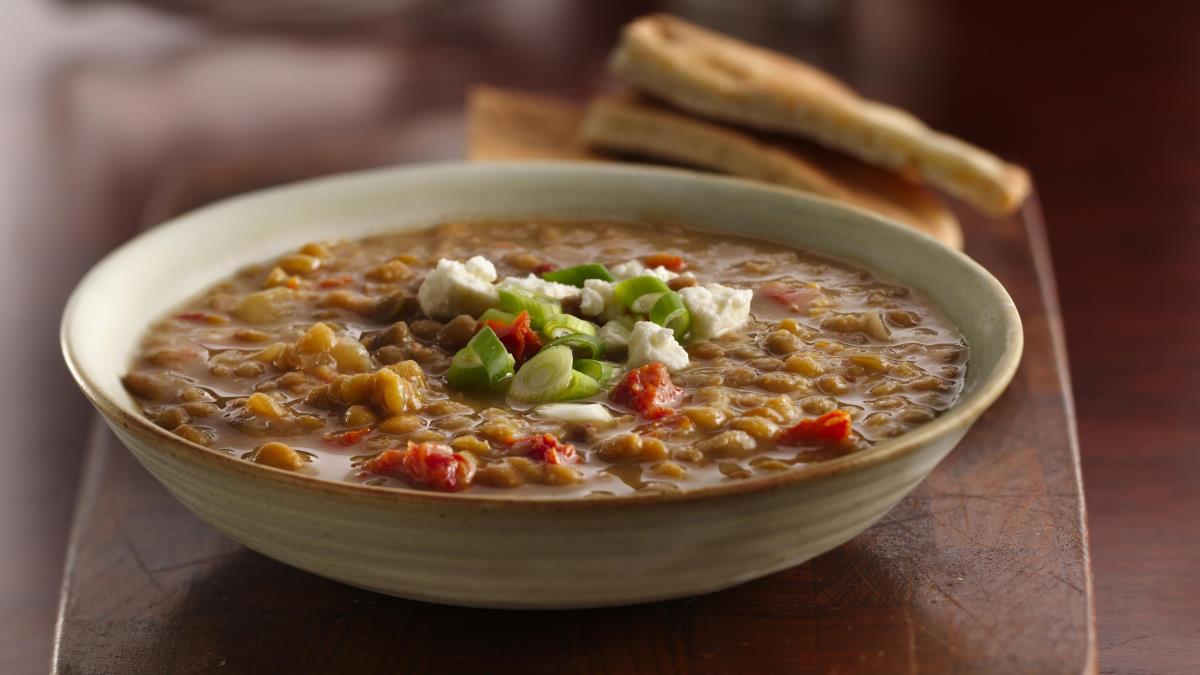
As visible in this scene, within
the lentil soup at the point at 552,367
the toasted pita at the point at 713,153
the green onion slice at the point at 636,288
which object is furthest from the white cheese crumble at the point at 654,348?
the toasted pita at the point at 713,153

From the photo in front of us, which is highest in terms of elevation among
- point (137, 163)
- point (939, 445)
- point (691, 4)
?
point (691, 4)

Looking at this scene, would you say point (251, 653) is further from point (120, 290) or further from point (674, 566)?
point (120, 290)

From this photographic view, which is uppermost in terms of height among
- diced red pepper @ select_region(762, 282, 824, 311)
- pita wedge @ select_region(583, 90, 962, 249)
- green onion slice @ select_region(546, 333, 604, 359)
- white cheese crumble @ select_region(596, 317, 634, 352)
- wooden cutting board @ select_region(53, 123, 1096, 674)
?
pita wedge @ select_region(583, 90, 962, 249)

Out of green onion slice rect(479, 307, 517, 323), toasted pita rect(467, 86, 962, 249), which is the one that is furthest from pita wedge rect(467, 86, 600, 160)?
green onion slice rect(479, 307, 517, 323)

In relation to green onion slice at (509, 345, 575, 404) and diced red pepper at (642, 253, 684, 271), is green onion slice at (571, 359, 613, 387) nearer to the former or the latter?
green onion slice at (509, 345, 575, 404)

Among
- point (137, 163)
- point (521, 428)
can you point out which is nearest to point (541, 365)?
point (521, 428)

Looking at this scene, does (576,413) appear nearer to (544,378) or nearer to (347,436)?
(544,378)
